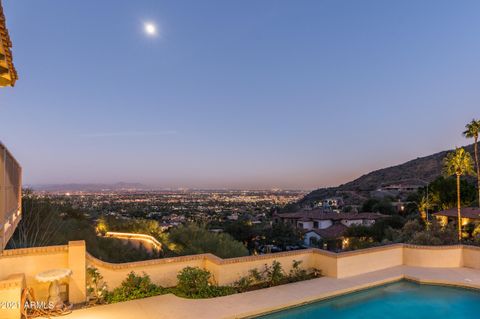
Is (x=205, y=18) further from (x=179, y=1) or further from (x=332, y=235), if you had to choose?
(x=332, y=235)

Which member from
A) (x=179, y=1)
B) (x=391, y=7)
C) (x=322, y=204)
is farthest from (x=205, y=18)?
(x=322, y=204)

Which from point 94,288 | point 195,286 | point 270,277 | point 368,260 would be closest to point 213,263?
point 195,286

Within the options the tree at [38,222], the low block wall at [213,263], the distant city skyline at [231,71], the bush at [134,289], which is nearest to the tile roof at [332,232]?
the distant city skyline at [231,71]

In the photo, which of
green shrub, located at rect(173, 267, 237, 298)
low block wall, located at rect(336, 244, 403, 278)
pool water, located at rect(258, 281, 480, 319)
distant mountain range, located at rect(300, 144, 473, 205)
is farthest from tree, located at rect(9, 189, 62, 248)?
distant mountain range, located at rect(300, 144, 473, 205)

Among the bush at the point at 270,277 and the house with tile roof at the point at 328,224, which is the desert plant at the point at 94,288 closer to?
the bush at the point at 270,277

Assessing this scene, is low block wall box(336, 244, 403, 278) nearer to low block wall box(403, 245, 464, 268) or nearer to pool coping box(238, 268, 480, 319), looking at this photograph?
low block wall box(403, 245, 464, 268)
